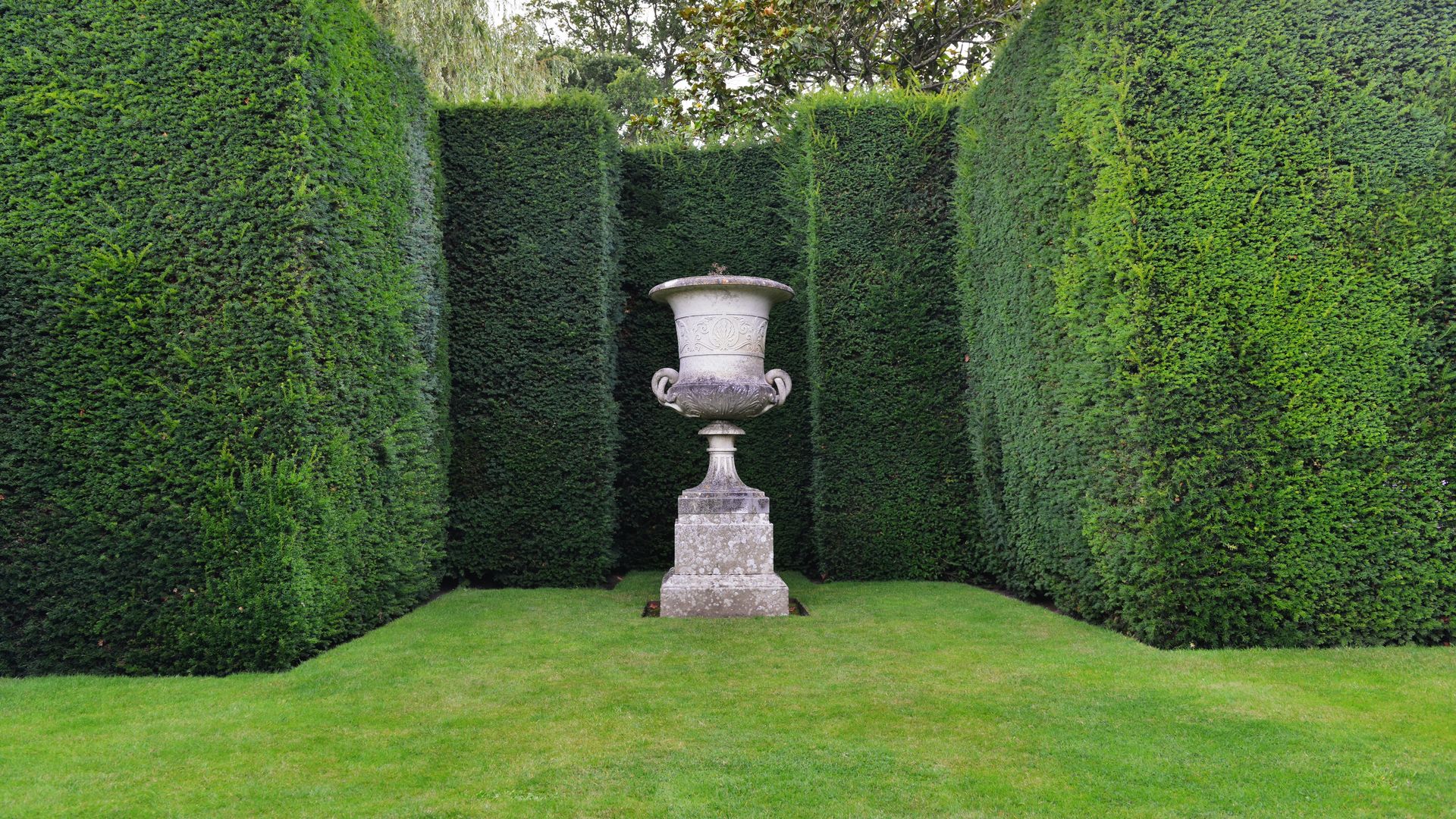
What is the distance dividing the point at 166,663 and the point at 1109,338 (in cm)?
501

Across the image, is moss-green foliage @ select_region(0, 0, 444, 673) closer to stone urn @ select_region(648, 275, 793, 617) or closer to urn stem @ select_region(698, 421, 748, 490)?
stone urn @ select_region(648, 275, 793, 617)

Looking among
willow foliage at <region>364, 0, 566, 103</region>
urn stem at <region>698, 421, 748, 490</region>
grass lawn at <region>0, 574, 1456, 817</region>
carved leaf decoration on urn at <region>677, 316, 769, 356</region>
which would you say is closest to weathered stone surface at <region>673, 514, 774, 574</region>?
urn stem at <region>698, 421, 748, 490</region>

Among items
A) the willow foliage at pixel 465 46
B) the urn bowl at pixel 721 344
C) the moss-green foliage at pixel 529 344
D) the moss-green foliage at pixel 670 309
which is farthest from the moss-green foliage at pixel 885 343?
the willow foliage at pixel 465 46

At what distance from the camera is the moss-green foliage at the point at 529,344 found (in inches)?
275

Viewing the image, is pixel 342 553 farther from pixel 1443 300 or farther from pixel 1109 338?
pixel 1443 300

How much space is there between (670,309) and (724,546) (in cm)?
267

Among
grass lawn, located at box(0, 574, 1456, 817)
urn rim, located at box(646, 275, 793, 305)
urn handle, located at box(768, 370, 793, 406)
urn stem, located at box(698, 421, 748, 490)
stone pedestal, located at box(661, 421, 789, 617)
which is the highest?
urn rim, located at box(646, 275, 793, 305)

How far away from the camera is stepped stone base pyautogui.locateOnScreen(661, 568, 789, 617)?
5762 mm

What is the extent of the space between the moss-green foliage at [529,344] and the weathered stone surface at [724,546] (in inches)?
52.5

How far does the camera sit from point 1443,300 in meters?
4.49

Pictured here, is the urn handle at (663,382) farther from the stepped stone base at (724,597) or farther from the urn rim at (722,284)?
the stepped stone base at (724,597)

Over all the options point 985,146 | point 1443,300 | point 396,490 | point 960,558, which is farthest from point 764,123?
point 1443,300

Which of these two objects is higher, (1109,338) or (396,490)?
(1109,338)

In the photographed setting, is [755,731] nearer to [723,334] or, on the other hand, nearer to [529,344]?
[723,334]
